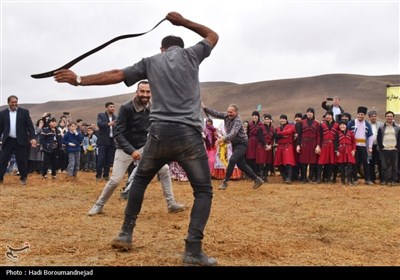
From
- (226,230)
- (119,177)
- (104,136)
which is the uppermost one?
(104,136)

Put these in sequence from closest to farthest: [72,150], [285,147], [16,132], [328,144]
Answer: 1. [16,132]
2. [328,144]
3. [285,147]
4. [72,150]

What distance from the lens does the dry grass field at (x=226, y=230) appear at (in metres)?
4.46

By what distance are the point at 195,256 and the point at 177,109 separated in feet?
4.26

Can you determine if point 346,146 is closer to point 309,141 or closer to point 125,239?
point 309,141

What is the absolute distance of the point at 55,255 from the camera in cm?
450

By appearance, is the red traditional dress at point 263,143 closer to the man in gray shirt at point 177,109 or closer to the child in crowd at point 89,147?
the child in crowd at point 89,147

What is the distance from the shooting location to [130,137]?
7445 mm

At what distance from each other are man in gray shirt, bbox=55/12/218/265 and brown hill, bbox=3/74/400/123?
5958 centimetres

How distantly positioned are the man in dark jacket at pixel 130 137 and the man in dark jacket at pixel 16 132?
16.4ft

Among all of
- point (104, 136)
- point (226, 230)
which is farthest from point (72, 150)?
point (226, 230)

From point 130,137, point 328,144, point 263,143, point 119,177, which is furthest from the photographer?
point 263,143

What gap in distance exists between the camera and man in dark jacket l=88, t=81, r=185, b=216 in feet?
23.2

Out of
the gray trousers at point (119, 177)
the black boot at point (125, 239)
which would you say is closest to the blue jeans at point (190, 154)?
the black boot at point (125, 239)

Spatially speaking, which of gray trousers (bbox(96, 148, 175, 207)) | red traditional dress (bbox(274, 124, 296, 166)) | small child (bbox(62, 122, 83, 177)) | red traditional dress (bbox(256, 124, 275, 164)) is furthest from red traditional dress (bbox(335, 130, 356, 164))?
small child (bbox(62, 122, 83, 177))
